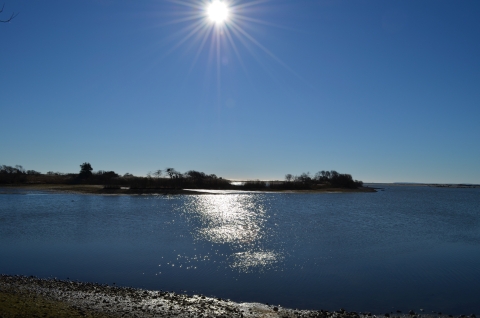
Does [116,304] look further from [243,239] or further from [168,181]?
[168,181]

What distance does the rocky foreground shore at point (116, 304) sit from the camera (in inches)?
355

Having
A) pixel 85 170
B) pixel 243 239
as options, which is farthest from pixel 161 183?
pixel 243 239

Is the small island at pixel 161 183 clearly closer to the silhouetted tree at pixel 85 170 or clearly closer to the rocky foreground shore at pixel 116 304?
the silhouetted tree at pixel 85 170

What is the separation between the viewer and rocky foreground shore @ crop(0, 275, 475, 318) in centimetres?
902

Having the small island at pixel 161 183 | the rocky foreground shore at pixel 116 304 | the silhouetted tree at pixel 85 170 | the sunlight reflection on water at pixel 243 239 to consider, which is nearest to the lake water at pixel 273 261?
the sunlight reflection on water at pixel 243 239

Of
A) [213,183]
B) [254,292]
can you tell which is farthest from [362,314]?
[213,183]

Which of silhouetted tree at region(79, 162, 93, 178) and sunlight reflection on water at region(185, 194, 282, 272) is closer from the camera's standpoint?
sunlight reflection on water at region(185, 194, 282, 272)

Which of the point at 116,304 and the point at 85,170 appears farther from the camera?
the point at 85,170

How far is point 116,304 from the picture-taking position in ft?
34.0

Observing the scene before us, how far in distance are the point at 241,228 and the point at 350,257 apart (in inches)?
467

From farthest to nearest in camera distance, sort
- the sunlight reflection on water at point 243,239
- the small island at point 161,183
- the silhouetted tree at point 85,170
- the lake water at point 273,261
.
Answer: the silhouetted tree at point 85,170 → the small island at point 161,183 → the sunlight reflection on water at point 243,239 → the lake water at point 273,261

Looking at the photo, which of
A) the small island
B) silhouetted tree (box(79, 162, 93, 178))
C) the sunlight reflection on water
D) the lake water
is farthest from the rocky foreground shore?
silhouetted tree (box(79, 162, 93, 178))

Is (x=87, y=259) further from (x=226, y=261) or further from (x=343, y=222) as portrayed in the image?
(x=343, y=222)

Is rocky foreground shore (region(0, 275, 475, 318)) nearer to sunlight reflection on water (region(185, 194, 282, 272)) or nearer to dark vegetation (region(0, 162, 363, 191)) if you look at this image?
sunlight reflection on water (region(185, 194, 282, 272))
